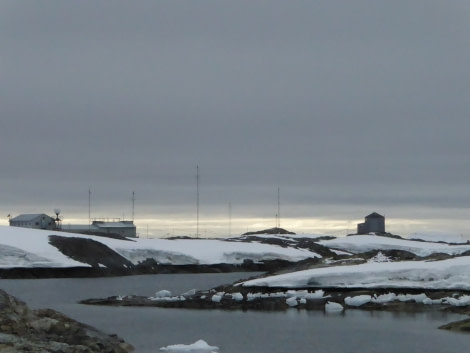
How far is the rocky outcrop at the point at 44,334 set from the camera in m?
26.8

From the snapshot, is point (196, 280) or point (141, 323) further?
point (196, 280)

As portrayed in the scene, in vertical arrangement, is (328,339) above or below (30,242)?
below

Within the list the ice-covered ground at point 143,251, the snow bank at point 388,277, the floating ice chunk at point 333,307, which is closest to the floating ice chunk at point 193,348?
the floating ice chunk at point 333,307

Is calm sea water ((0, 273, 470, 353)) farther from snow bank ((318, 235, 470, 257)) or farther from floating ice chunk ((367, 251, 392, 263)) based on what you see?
snow bank ((318, 235, 470, 257))

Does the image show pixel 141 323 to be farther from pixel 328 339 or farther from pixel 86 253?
pixel 86 253

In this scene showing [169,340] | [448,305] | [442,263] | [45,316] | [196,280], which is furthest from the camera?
[196,280]

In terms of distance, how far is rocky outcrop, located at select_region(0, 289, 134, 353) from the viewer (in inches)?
1054

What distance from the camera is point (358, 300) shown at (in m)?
49.9

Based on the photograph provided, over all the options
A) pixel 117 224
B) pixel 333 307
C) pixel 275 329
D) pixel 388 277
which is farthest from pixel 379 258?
pixel 117 224

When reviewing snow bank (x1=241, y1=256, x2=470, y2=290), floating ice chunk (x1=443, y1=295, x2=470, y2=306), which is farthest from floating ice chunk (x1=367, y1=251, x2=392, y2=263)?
floating ice chunk (x1=443, y1=295, x2=470, y2=306)

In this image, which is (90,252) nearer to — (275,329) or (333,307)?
(333,307)

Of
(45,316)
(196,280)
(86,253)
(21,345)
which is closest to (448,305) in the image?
(45,316)

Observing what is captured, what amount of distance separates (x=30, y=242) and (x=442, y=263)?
4516 cm

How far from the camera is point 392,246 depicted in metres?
122
